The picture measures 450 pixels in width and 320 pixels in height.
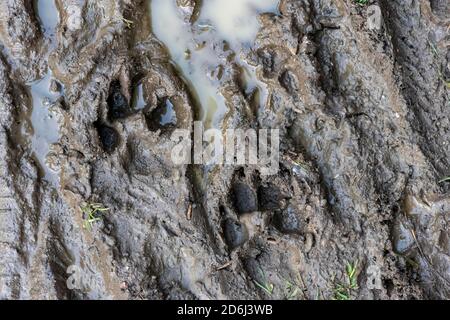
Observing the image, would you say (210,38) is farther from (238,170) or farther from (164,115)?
(238,170)

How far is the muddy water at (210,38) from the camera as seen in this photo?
4.31 meters

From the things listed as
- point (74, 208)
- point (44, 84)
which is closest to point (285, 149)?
point (74, 208)

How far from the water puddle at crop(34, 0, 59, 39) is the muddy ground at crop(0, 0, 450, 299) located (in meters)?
0.04

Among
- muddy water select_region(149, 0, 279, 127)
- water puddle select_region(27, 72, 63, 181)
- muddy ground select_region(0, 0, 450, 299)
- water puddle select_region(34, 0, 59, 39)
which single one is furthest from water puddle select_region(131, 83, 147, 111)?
water puddle select_region(34, 0, 59, 39)

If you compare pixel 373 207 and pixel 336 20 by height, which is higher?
pixel 336 20

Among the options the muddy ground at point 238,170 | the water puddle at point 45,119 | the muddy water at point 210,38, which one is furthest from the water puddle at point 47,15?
the muddy water at point 210,38

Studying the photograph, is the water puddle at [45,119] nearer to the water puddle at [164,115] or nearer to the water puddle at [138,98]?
the water puddle at [138,98]

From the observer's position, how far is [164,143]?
4.15 metres

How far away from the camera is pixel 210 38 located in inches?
171

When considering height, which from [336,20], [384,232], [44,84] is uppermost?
[336,20]

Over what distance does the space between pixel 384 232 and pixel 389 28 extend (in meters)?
1.75

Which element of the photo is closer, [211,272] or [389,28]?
[211,272]

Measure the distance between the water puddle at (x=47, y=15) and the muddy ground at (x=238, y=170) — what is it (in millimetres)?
42
